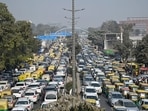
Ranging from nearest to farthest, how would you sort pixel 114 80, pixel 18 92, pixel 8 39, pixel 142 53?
1. pixel 18 92
2. pixel 114 80
3. pixel 8 39
4. pixel 142 53

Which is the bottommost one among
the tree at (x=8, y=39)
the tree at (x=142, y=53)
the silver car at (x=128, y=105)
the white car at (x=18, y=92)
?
the white car at (x=18, y=92)

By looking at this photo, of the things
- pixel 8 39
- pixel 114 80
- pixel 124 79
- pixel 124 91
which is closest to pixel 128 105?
pixel 124 91

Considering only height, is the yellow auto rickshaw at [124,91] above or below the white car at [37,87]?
below

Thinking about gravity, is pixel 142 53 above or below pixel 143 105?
above

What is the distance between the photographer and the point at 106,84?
3791cm

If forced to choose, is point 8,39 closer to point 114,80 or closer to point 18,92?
point 18,92

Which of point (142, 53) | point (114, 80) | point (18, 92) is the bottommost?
point (114, 80)

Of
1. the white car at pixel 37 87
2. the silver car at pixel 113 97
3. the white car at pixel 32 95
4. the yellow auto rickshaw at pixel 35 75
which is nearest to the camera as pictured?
the silver car at pixel 113 97

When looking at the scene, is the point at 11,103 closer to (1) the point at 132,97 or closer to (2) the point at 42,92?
(2) the point at 42,92

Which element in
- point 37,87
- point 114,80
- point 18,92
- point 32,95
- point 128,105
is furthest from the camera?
point 114,80

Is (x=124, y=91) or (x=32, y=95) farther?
(x=124, y=91)

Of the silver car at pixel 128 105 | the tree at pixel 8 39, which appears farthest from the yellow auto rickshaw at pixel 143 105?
the tree at pixel 8 39

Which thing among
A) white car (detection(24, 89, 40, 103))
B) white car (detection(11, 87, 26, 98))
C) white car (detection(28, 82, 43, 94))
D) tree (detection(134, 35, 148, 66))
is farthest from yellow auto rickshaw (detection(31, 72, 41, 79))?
tree (detection(134, 35, 148, 66))

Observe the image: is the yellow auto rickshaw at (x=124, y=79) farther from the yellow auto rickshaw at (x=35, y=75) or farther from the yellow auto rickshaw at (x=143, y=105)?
the yellow auto rickshaw at (x=143, y=105)
